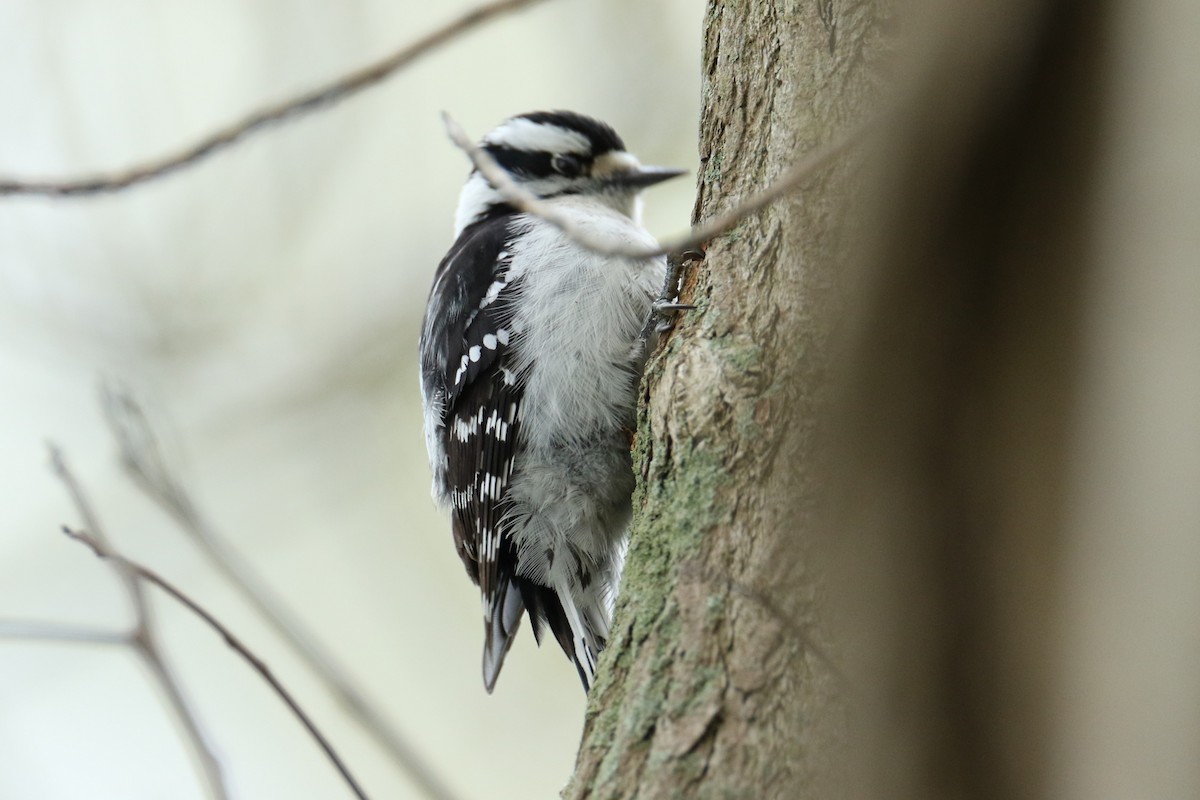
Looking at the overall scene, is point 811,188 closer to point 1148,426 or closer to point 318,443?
point 1148,426

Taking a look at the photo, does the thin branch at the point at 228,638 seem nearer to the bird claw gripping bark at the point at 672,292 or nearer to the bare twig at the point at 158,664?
the bare twig at the point at 158,664

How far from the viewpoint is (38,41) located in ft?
14.2

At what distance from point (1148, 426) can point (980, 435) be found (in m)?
0.22

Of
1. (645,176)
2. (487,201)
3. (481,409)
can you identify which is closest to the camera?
(481,409)

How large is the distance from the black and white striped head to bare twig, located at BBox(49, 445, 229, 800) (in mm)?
2148

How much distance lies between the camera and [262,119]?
1368mm

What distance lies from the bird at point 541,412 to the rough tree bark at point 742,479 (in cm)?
74

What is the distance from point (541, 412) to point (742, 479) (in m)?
1.26

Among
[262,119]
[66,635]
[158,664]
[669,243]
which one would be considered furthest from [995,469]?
[66,635]

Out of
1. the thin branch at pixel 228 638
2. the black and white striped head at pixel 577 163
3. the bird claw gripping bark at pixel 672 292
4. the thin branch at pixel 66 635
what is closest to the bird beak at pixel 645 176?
the black and white striped head at pixel 577 163

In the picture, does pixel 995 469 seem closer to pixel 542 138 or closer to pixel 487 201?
pixel 542 138

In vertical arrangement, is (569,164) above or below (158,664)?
above

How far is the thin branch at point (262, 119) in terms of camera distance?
53.8 inches

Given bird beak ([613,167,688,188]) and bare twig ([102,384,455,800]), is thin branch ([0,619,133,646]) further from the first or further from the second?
bird beak ([613,167,688,188])
